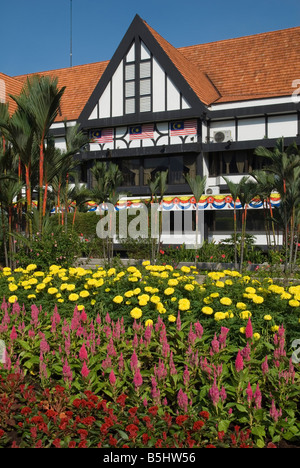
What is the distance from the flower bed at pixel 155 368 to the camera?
3230mm

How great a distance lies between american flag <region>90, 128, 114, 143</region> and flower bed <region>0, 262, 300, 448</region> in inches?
887

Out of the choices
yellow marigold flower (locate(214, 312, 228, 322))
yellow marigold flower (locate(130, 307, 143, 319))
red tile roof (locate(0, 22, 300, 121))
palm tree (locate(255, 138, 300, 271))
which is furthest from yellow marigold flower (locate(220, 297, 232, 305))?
red tile roof (locate(0, 22, 300, 121))

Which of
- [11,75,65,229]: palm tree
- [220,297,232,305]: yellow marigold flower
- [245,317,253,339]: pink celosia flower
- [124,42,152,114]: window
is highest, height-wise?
[124,42,152,114]: window

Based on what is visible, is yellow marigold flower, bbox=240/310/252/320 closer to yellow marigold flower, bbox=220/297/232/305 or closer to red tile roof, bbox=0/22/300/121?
yellow marigold flower, bbox=220/297/232/305

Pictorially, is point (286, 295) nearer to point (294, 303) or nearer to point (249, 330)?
point (294, 303)

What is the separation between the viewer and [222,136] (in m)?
25.6

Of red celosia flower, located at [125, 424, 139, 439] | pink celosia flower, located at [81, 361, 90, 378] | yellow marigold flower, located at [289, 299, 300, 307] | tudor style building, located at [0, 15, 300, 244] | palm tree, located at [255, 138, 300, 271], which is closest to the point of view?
red celosia flower, located at [125, 424, 139, 439]

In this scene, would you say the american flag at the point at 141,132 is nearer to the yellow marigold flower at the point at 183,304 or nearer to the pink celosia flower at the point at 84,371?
the yellow marigold flower at the point at 183,304

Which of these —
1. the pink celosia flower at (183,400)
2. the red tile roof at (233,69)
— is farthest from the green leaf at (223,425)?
the red tile roof at (233,69)

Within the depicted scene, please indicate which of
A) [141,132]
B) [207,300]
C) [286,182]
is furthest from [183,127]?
[207,300]

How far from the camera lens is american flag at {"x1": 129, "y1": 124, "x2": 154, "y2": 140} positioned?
2647cm

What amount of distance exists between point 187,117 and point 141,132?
3242 mm
